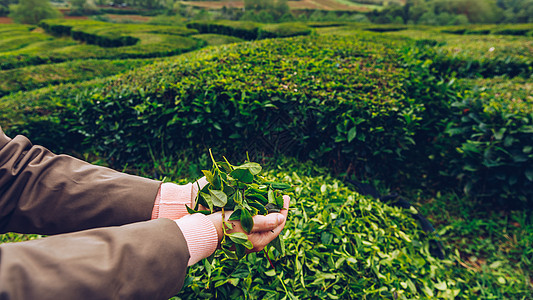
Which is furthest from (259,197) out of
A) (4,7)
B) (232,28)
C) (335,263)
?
(4,7)

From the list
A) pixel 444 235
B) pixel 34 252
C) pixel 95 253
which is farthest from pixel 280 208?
pixel 444 235

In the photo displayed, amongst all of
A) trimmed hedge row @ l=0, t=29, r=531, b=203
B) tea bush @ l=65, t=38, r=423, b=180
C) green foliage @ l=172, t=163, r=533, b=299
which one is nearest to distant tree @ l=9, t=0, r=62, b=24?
trimmed hedge row @ l=0, t=29, r=531, b=203

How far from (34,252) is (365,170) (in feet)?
9.76

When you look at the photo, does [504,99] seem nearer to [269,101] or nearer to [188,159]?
[269,101]

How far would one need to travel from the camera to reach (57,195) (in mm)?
1286

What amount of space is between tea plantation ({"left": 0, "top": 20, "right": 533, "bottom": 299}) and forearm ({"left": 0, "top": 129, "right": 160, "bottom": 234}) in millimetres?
948

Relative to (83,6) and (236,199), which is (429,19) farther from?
(83,6)

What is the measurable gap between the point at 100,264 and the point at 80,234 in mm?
182

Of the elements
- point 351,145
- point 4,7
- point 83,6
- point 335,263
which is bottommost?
point 335,263

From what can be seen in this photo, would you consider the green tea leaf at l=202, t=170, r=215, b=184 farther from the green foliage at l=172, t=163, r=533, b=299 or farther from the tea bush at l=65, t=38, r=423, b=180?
the tea bush at l=65, t=38, r=423, b=180

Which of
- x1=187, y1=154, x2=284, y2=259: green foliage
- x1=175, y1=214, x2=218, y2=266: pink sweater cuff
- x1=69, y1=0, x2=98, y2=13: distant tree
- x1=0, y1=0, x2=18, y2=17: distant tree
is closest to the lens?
x1=175, y1=214, x2=218, y2=266: pink sweater cuff

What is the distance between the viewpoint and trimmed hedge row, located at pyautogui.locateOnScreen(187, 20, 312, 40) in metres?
11.6

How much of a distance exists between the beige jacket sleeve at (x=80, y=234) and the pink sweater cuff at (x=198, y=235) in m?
0.08

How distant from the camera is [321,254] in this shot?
161cm
